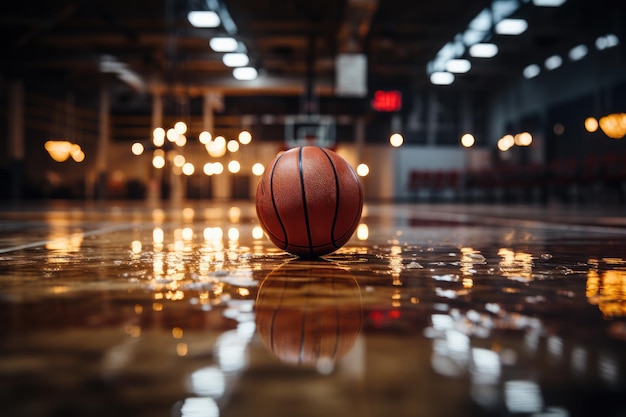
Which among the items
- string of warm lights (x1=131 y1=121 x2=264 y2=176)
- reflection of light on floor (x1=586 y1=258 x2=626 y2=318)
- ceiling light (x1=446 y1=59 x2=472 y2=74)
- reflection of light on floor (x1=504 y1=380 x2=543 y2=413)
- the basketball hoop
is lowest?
reflection of light on floor (x1=586 y1=258 x2=626 y2=318)

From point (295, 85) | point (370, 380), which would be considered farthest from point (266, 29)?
point (370, 380)

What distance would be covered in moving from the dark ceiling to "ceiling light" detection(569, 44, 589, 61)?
0.24m

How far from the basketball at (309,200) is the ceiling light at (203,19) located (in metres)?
10.9

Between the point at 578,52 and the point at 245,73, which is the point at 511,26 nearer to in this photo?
the point at 578,52

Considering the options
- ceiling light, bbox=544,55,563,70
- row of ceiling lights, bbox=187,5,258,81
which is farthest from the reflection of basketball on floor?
ceiling light, bbox=544,55,563,70

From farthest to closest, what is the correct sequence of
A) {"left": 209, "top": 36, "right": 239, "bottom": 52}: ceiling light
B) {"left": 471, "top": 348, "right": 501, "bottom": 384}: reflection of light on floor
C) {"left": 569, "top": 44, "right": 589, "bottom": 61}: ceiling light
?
{"left": 569, "top": 44, "right": 589, "bottom": 61}: ceiling light < {"left": 209, "top": 36, "right": 239, "bottom": 52}: ceiling light < {"left": 471, "top": 348, "right": 501, "bottom": 384}: reflection of light on floor

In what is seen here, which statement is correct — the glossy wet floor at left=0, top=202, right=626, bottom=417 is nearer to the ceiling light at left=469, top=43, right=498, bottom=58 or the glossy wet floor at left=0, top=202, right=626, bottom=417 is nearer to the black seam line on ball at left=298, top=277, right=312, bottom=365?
the black seam line on ball at left=298, top=277, right=312, bottom=365

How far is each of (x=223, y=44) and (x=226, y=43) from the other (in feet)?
0.46

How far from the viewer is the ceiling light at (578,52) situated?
711 inches

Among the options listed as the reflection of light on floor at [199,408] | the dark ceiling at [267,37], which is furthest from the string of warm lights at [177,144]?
the reflection of light on floor at [199,408]

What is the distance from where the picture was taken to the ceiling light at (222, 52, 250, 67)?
17284mm

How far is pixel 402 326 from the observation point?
1.45 meters

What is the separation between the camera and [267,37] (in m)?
15.7

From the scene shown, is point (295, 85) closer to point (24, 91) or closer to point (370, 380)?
point (24, 91)
